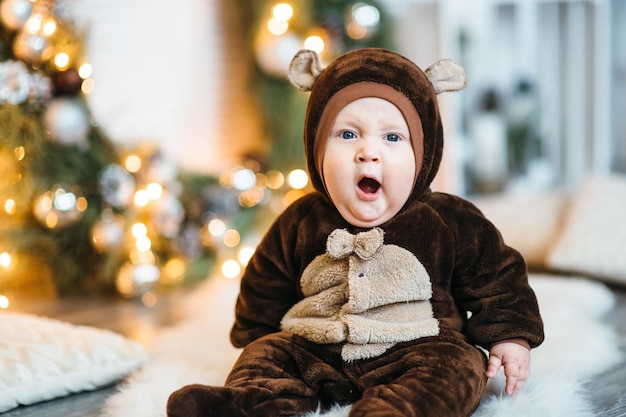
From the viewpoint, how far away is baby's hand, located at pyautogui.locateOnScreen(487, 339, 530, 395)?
1.01 m

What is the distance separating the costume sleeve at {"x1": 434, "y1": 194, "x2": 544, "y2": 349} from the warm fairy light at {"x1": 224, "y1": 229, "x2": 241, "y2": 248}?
45.4 inches

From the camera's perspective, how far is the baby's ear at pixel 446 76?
3.58ft

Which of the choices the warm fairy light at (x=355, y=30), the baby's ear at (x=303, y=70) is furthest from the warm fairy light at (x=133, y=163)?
the baby's ear at (x=303, y=70)

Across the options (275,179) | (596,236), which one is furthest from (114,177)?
(596,236)

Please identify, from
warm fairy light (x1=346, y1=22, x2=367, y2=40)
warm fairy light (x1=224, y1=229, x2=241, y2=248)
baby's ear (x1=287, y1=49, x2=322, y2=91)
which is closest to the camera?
baby's ear (x1=287, y1=49, x2=322, y2=91)

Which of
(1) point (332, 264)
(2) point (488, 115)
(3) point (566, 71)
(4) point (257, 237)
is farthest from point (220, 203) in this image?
(3) point (566, 71)

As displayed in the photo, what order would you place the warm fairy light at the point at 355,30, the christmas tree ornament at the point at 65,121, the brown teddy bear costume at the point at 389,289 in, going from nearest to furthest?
the brown teddy bear costume at the point at 389,289, the christmas tree ornament at the point at 65,121, the warm fairy light at the point at 355,30

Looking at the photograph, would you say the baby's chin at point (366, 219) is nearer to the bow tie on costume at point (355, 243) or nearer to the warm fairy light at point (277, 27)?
the bow tie on costume at point (355, 243)

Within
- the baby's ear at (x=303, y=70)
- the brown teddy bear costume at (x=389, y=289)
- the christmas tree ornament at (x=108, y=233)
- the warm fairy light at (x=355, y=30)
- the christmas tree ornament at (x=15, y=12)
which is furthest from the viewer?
the warm fairy light at (x=355, y=30)

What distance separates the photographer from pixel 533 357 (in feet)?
4.15

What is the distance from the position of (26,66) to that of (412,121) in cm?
107

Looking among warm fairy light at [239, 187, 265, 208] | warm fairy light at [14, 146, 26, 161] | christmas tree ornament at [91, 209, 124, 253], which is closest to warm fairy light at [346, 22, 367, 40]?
warm fairy light at [239, 187, 265, 208]

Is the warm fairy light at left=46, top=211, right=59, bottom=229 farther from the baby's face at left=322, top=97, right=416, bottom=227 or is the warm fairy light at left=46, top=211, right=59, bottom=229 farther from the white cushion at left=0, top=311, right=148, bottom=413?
the baby's face at left=322, top=97, right=416, bottom=227

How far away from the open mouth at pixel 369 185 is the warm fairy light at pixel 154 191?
0.99m
